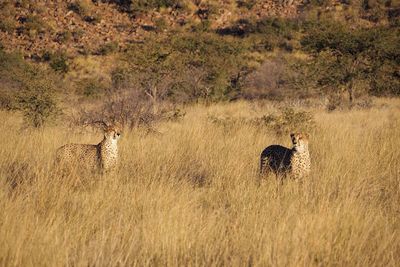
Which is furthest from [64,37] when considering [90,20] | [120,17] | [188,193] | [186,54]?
[188,193]

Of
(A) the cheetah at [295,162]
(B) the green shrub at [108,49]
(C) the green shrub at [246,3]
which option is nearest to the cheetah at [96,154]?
(A) the cheetah at [295,162]

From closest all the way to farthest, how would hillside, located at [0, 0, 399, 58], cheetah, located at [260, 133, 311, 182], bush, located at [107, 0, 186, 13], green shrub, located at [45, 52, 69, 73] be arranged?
cheetah, located at [260, 133, 311, 182] < green shrub, located at [45, 52, 69, 73] < hillside, located at [0, 0, 399, 58] < bush, located at [107, 0, 186, 13]

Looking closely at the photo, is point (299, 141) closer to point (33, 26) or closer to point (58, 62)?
point (58, 62)

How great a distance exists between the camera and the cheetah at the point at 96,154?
4.14m

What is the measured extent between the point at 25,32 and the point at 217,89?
18.0 meters

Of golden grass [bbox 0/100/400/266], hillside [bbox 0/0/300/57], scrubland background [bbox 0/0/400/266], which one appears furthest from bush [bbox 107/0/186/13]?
golden grass [bbox 0/100/400/266]

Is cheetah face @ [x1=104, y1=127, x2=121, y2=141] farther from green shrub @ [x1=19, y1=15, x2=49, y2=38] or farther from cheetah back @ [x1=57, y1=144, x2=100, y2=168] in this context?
green shrub @ [x1=19, y1=15, x2=49, y2=38]

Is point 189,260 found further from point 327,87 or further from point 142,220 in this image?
point 327,87

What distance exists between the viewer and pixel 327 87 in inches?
631

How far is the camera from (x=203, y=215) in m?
2.90

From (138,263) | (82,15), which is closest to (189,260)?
(138,263)

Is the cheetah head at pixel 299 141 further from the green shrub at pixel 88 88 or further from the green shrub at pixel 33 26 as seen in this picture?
the green shrub at pixel 33 26

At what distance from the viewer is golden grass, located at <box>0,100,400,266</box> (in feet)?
7.24

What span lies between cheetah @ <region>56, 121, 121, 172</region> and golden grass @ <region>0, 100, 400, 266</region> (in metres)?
0.18
